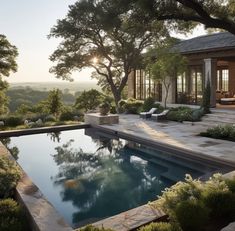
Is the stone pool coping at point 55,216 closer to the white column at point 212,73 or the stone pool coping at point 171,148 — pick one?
the stone pool coping at point 171,148

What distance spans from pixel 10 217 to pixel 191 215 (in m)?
3.31

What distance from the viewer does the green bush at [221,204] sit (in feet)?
17.6

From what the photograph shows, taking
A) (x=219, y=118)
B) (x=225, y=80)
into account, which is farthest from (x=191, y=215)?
(x=225, y=80)

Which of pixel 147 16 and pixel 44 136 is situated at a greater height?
pixel 147 16

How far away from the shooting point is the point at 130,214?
5.64 m

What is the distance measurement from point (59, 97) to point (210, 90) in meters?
10.6

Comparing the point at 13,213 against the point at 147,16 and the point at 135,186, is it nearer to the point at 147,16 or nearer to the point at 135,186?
the point at 135,186

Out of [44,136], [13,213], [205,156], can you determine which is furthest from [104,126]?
[13,213]

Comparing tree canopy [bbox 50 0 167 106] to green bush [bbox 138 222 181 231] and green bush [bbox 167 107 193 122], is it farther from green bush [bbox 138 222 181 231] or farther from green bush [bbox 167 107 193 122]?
green bush [bbox 138 222 181 231]

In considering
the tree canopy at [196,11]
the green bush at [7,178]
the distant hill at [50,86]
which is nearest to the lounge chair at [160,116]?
the tree canopy at [196,11]

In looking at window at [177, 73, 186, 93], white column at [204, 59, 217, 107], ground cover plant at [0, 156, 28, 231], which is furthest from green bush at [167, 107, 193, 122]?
ground cover plant at [0, 156, 28, 231]

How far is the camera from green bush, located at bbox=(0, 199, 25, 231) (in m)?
5.12

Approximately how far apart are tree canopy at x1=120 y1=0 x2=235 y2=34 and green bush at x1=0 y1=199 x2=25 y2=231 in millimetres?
7713

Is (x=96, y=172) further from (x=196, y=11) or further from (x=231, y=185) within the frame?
(x=196, y=11)
